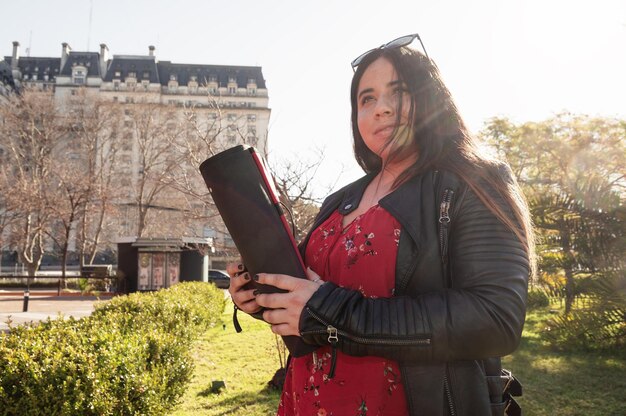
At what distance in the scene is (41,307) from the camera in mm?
17719

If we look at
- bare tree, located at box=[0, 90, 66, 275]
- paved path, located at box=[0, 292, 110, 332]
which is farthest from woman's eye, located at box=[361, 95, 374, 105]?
bare tree, located at box=[0, 90, 66, 275]

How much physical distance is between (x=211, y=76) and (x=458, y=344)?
7025 cm

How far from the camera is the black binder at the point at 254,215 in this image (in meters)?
1.28

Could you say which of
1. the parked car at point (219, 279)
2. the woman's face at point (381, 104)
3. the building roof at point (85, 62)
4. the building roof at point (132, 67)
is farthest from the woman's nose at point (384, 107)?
the building roof at point (85, 62)

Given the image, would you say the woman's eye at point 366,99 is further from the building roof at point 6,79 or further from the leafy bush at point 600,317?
the building roof at point 6,79

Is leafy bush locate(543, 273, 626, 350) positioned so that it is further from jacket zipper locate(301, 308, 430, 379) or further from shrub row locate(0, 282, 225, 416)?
jacket zipper locate(301, 308, 430, 379)

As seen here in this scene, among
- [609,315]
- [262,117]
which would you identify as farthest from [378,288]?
[262,117]

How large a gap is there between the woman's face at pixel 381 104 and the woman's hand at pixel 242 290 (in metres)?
0.60

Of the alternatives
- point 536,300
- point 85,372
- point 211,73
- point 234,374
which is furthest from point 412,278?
point 211,73

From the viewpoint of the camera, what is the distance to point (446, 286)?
1.20 metres

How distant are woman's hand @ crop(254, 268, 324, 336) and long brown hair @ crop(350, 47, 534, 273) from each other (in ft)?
1.57

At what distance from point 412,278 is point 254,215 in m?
0.47

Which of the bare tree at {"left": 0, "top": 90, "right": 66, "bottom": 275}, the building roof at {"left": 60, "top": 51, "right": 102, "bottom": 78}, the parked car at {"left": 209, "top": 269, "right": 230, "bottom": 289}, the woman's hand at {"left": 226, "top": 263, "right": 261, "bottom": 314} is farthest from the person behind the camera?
the building roof at {"left": 60, "top": 51, "right": 102, "bottom": 78}

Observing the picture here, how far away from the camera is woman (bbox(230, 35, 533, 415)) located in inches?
43.1
